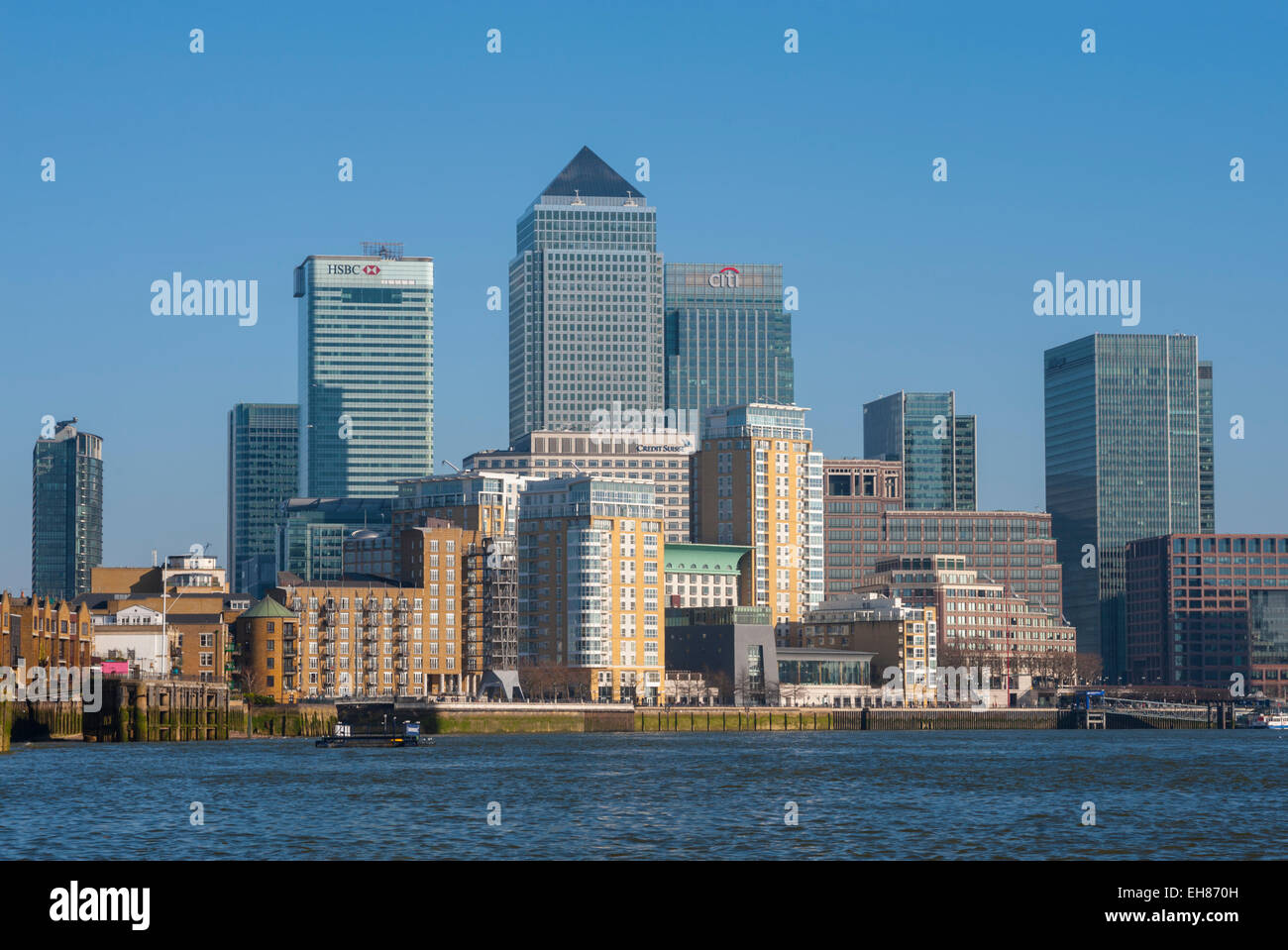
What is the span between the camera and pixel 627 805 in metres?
80.4

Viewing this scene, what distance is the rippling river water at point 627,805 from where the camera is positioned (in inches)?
2387
